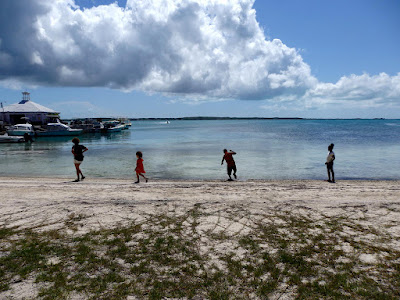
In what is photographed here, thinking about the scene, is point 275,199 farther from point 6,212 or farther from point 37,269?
point 6,212

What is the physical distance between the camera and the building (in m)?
69.0

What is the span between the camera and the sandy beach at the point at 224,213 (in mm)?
6062

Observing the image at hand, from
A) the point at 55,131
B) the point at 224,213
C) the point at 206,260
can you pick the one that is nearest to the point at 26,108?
the point at 55,131

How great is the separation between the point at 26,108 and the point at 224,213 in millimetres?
81287

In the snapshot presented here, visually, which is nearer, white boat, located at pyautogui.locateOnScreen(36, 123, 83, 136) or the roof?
white boat, located at pyautogui.locateOnScreen(36, 123, 83, 136)

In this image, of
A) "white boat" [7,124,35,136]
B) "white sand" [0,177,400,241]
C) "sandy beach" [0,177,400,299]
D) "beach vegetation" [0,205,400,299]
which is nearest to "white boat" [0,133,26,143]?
"white boat" [7,124,35,136]

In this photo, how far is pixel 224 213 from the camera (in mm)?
8203

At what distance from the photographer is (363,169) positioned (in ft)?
69.9

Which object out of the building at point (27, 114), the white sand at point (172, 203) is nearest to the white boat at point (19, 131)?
the building at point (27, 114)

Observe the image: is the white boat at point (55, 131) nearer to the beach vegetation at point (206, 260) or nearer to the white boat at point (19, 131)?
the white boat at point (19, 131)

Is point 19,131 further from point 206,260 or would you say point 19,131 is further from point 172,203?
point 206,260

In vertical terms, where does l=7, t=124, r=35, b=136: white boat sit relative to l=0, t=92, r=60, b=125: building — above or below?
below

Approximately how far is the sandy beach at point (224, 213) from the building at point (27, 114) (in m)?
69.7

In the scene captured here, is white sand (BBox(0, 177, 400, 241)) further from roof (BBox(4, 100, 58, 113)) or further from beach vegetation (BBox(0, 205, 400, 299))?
roof (BBox(4, 100, 58, 113))
